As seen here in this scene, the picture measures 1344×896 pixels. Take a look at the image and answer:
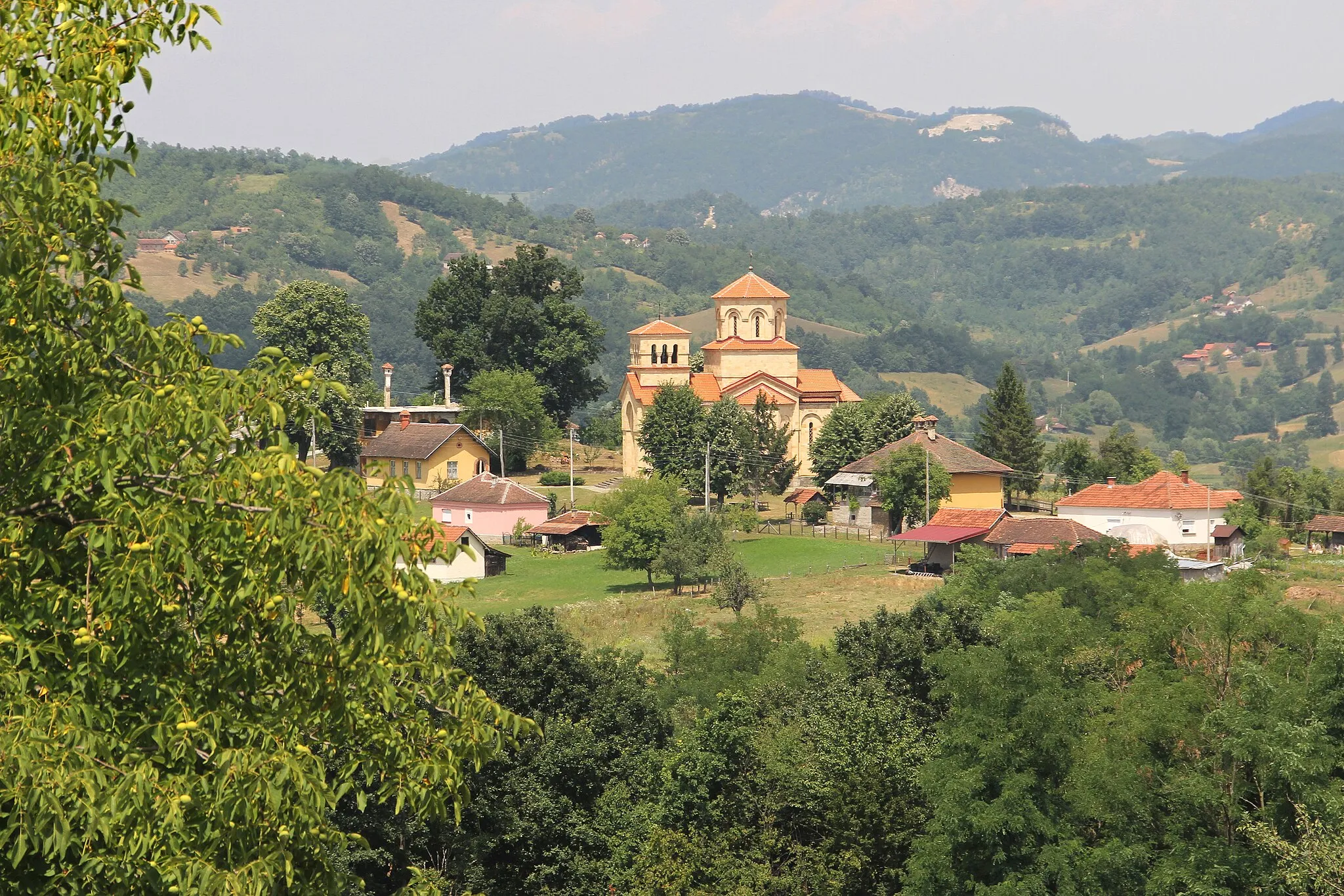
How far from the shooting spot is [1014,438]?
213 feet

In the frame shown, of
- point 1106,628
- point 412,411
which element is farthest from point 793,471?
point 1106,628

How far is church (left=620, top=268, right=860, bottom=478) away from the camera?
70750mm

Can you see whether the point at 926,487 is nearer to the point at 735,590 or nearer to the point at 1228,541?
the point at 1228,541

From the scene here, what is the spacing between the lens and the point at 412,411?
73.2 metres

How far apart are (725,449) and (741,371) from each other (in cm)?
1223

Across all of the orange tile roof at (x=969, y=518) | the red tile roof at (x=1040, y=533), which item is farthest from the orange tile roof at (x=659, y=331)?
the red tile roof at (x=1040, y=533)

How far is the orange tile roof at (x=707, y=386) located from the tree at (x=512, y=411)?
7398 millimetres

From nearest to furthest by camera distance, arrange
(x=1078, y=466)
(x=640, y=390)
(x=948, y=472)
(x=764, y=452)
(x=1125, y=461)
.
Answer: (x=948, y=472), (x=764, y=452), (x=1078, y=466), (x=1125, y=461), (x=640, y=390)

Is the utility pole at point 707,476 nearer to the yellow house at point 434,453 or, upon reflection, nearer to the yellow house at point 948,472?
the yellow house at point 948,472

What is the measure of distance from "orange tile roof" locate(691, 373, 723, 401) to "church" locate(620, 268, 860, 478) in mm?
44

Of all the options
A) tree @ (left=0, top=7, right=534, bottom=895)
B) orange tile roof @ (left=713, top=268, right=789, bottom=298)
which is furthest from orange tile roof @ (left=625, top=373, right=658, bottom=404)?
tree @ (left=0, top=7, right=534, bottom=895)

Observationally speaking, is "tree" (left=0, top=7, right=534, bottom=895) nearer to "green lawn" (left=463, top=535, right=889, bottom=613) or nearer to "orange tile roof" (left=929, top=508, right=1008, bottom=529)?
"green lawn" (left=463, top=535, right=889, bottom=613)

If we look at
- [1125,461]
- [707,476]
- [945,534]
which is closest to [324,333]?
[707,476]

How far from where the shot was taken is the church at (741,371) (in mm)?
70750
